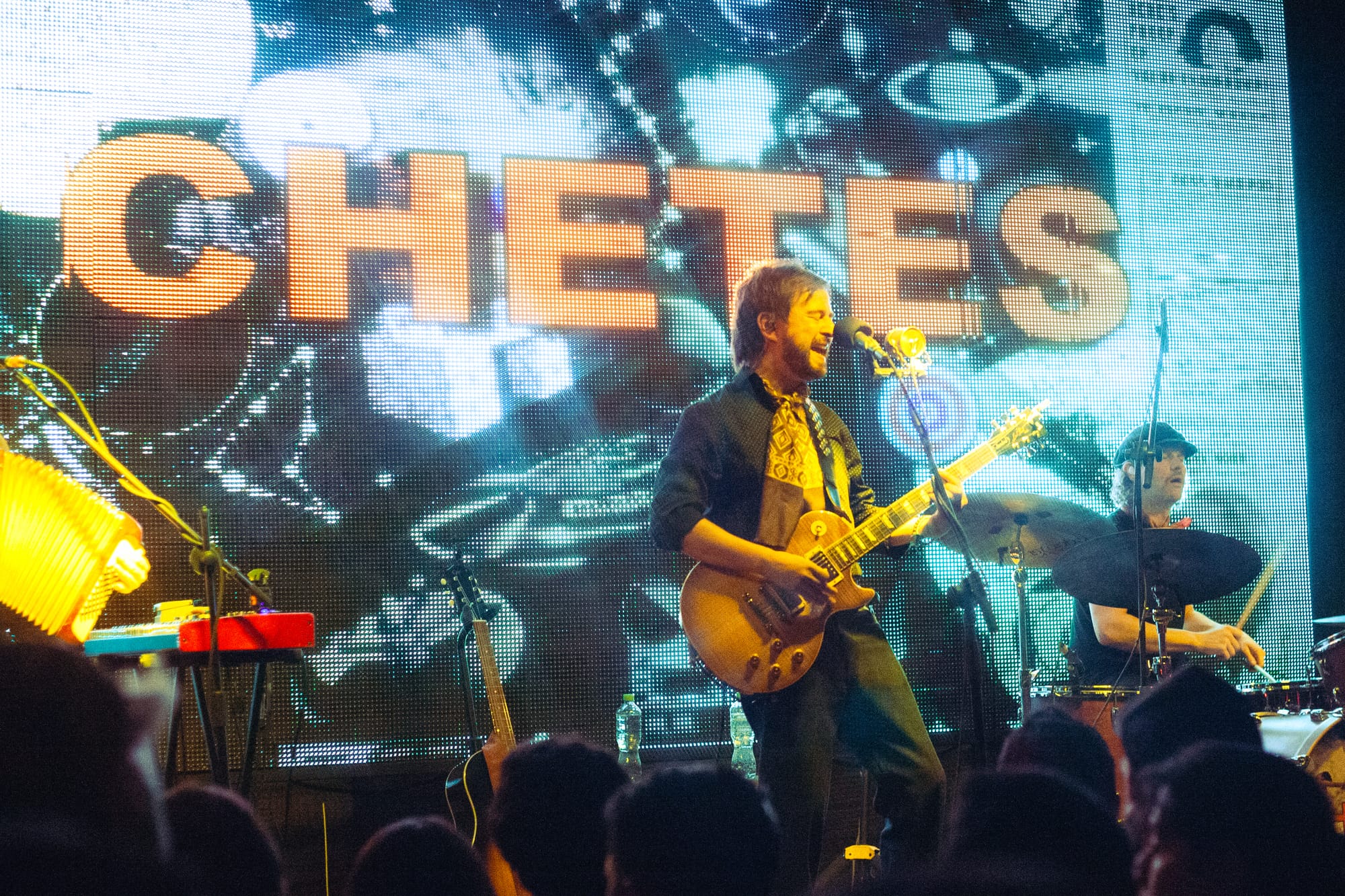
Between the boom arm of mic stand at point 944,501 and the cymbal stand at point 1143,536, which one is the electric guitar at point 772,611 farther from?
the cymbal stand at point 1143,536

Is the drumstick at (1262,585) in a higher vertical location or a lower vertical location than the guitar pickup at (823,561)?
lower

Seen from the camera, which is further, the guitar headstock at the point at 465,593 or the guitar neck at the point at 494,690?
the guitar headstock at the point at 465,593

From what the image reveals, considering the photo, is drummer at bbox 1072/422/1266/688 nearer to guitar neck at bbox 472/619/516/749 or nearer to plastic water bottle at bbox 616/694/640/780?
plastic water bottle at bbox 616/694/640/780

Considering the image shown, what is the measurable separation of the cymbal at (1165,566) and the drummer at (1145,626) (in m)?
0.10

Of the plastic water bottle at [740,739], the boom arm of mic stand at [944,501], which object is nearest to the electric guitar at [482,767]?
the plastic water bottle at [740,739]

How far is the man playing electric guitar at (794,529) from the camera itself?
3.05 m

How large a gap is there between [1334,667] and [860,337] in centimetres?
249

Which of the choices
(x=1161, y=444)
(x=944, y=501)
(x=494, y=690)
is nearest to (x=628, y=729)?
(x=494, y=690)

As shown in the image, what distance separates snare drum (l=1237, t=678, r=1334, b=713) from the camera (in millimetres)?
4215

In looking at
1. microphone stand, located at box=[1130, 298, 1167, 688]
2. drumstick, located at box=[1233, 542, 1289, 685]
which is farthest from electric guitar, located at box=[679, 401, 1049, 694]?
drumstick, located at box=[1233, 542, 1289, 685]

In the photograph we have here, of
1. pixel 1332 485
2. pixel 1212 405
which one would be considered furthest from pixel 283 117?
pixel 1332 485

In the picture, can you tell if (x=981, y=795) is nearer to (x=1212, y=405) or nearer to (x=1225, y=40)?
(x=1212, y=405)

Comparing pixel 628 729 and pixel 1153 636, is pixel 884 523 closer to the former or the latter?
pixel 1153 636

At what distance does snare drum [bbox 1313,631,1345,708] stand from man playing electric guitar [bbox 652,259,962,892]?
1.75 m
